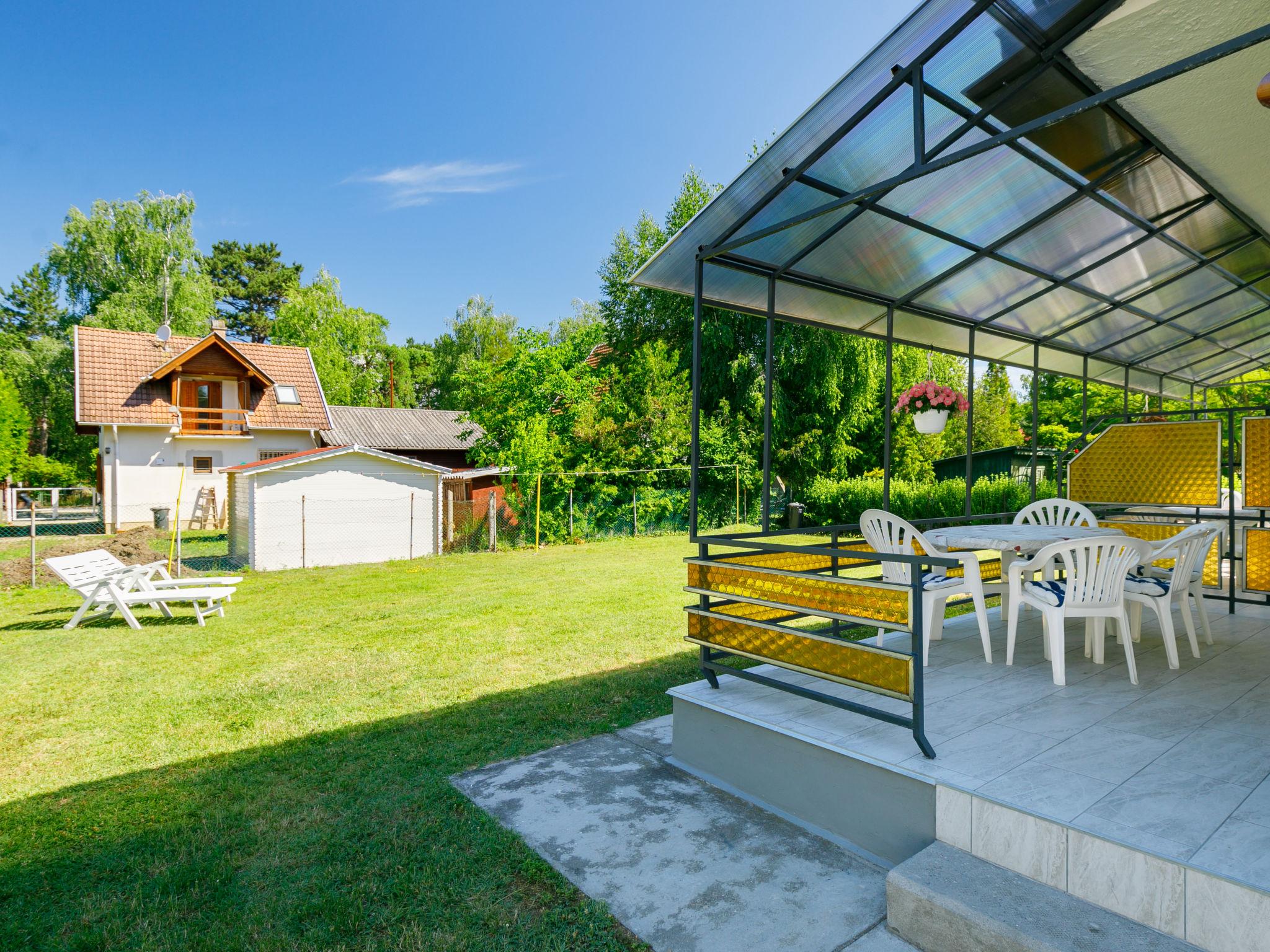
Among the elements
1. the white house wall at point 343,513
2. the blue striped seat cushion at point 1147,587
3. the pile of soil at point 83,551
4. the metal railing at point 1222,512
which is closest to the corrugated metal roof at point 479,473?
the white house wall at point 343,513

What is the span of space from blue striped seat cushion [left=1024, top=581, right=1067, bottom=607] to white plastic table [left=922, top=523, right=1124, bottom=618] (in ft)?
0.74

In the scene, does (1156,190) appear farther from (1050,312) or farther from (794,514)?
(794,514)

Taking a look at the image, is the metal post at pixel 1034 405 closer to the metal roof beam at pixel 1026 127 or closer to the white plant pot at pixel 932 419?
the white plant pot at pixel 932 419

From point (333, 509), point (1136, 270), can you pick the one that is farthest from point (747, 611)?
point (333, 509)

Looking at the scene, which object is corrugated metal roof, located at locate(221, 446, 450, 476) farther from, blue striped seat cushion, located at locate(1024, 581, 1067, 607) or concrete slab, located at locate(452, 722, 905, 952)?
blue striped seat cushion, located at locate(1024, 581, 1067, 607)

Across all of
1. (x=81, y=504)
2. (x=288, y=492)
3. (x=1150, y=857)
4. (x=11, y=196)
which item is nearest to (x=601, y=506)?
(x=288, y=492)

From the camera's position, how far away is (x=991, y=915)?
2143 millimetres

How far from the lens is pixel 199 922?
2.55 m

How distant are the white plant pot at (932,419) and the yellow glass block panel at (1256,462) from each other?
2335mm

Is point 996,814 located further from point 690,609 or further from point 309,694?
point 309,694

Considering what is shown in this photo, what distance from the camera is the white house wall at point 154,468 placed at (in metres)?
19.3

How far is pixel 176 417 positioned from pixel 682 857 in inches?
871

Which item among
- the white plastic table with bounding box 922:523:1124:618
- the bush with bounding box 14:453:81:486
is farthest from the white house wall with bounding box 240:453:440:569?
the bush with bounding box 14:453:81:486

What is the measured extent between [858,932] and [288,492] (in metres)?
11.9
